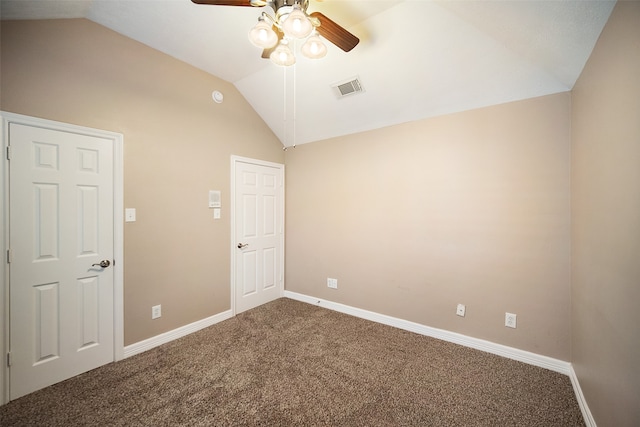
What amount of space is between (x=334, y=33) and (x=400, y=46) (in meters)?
0.85

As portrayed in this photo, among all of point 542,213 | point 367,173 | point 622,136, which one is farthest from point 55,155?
point 542,213

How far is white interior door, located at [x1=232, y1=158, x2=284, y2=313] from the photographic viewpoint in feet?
10.5

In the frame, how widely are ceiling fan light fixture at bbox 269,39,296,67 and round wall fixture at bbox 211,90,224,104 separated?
1368 mm

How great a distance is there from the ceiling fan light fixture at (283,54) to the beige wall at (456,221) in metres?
1.52

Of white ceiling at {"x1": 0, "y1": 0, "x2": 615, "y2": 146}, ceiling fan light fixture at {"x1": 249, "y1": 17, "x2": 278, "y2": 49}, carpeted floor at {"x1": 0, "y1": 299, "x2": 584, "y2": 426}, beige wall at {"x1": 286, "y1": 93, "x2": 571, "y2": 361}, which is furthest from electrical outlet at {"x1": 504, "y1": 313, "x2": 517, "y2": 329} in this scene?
ceiling fan light fixture at {"x1": 249, "y1": 17, "x2": 278, "y2": 49}

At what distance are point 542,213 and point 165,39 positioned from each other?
3745mm

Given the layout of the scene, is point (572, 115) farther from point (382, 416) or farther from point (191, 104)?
point (191, 104)

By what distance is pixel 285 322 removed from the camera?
2955 mm

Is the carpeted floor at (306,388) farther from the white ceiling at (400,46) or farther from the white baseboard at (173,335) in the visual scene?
the white ceiling at (400,46)

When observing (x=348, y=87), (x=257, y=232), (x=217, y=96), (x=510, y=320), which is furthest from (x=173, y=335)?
(x=510, y=320)

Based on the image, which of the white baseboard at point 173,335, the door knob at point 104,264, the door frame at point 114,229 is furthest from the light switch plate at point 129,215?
the white baseboard at point 173,335

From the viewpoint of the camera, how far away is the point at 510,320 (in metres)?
2.26

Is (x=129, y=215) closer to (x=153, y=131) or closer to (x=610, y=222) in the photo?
(x=153, y=131)

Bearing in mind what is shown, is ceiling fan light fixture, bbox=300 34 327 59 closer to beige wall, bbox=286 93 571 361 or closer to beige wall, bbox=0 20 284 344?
beige wall, bbox=286 93 571 361
